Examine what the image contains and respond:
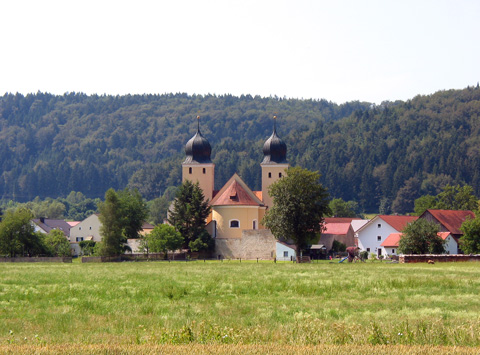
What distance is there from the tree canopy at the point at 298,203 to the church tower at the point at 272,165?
22.4 metres

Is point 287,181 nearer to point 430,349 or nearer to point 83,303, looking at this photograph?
point 83,303

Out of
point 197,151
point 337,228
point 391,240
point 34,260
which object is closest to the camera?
point 34,260

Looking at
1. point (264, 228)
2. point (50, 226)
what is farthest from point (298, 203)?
point (50, 226)

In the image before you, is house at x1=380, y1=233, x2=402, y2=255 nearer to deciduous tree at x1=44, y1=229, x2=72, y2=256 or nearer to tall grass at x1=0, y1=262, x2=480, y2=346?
deciduous tree at x1=44, y1=229, x2=72, y2=256

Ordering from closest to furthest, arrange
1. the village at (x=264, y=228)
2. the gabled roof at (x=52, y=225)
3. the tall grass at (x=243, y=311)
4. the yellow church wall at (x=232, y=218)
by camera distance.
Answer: the tall grass at (x=243, y=311), the village at (x=264, y=228), the yellow church wall at (x=232, y=218), the gabled roof at (x=52, y=225)

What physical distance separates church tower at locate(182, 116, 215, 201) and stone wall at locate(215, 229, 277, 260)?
467 inches

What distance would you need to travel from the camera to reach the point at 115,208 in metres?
82.6

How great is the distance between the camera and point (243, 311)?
75.3 feet

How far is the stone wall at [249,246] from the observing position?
81000 mm

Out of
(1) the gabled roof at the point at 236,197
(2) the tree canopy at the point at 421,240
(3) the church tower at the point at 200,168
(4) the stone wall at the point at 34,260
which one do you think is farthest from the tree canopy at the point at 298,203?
(3) the church tower at the point at 200,168

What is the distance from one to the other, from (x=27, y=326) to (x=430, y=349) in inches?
416

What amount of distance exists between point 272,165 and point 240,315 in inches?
2885

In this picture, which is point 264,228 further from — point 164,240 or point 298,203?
point 298,203

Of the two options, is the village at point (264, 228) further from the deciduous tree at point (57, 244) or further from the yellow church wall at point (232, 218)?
the deciduous tree at point (57, 244)
